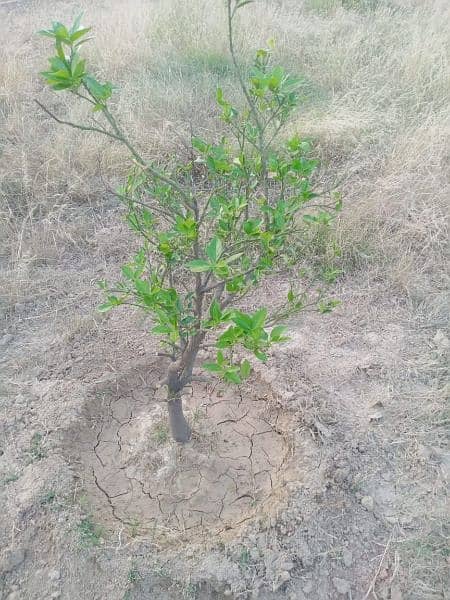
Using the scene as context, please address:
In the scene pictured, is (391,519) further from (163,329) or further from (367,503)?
(163,329)

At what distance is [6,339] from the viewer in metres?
2.78

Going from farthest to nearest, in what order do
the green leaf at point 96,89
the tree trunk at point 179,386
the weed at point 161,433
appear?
the weed at point 161,433
the tree trunk at point 179,386
the green leaf at point 96,89

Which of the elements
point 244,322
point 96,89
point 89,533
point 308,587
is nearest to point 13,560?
point 89,533

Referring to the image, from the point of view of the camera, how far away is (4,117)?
165 inches

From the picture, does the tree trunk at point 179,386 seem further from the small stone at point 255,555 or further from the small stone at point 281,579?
the small stone at point 281,579

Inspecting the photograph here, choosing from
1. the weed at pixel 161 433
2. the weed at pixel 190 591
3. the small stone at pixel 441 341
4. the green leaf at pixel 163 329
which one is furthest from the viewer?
the small stone at pixel 441 341

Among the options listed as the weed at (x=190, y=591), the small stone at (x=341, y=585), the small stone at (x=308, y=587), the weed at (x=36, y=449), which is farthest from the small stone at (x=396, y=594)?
the weed at (x=36, y=449)

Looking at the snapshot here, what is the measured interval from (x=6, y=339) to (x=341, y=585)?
78.0 inches

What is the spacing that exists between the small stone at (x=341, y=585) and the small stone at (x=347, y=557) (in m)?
0.06

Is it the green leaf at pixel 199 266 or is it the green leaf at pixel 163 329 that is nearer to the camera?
the green leaf at pixel 199 266

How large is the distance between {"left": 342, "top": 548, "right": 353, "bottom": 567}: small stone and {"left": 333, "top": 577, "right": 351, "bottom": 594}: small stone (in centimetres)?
6

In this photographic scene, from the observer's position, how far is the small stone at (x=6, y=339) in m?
2.77

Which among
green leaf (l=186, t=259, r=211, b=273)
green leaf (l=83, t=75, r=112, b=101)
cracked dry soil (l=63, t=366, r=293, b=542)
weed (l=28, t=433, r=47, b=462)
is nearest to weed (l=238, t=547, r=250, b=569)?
cracked dry soil (l=63, t=366, r=293, b=542)

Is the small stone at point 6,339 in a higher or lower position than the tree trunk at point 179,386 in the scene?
lower
